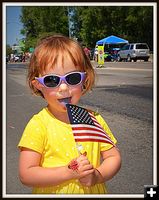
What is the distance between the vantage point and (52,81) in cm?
188

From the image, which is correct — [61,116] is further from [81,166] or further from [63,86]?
[81,166]

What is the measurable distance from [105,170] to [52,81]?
481 millimetres

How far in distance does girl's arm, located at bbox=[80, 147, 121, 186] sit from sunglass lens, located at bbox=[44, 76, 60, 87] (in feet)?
1.33

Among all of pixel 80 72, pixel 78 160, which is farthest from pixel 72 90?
pixel 78 160

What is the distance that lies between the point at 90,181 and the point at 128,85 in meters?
9.78

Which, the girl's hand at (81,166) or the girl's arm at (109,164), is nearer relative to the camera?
the girl's hand at (81,166)

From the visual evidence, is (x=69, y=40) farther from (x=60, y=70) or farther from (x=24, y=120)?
(x=24, y=120)

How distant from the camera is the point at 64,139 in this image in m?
1.87

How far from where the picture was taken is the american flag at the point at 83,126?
5.81ft

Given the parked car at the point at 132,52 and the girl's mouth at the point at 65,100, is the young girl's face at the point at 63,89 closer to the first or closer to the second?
the girl's mouth at the point at 65,100

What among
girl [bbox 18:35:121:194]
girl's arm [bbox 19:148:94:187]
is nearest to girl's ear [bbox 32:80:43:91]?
girl [bbox 18:35:121:194]

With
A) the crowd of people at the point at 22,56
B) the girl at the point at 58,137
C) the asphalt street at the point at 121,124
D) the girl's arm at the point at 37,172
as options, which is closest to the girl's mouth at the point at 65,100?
the girl at the point at 58,137

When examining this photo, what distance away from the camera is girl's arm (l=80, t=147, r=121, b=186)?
176 cm

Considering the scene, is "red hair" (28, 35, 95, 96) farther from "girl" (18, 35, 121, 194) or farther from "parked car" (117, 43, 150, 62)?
"parked car" (117, 43, 150, 62)
